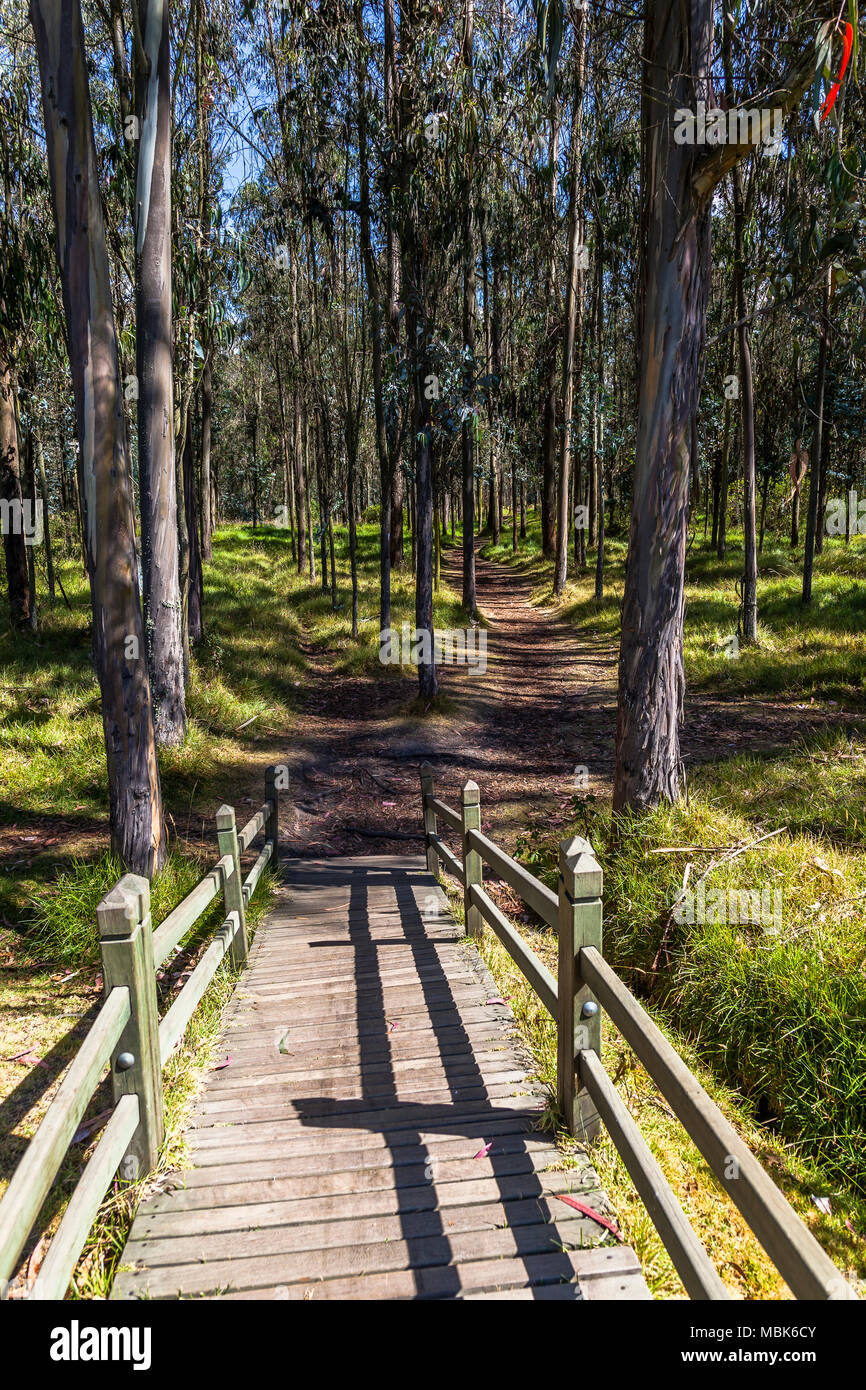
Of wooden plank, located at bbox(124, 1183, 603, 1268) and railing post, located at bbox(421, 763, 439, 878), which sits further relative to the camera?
railing post, located at bbox(421, 763, 439, 878)

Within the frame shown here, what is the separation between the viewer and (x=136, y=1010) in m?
2.94

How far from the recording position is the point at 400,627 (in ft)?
56.7

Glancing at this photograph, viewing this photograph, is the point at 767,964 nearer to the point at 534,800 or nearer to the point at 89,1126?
the point at 89,1126

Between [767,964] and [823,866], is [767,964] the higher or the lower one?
the lower one

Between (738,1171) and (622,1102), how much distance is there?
86cm

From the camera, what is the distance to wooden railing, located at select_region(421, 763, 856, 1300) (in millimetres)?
1813

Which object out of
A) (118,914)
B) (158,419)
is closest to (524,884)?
(118,914)

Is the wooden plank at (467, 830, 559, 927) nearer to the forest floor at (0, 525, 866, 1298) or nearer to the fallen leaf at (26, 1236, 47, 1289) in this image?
the forest floor at (0, 525, 866, 1298)

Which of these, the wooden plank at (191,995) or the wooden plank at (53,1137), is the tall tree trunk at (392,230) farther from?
the wooden plank at (53,1137)

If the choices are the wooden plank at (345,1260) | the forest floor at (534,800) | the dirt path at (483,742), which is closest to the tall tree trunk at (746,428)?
the forest floor at (534,800)

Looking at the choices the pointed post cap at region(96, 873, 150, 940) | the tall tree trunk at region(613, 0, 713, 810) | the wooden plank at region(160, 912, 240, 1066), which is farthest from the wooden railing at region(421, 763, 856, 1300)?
the tall tree trunk at region(613, 0, 713, 810)

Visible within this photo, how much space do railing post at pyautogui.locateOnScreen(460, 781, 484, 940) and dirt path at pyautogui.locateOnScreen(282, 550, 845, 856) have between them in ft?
8.13

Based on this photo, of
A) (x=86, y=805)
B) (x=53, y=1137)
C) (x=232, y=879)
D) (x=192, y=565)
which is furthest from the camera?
(x=192, y=565)
